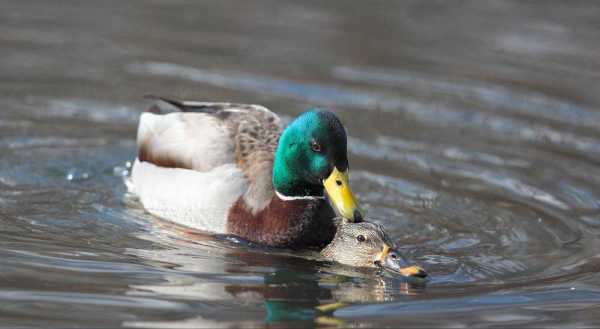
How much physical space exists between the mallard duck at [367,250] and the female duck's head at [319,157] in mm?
132

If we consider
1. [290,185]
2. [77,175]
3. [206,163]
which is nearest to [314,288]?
[290,185]

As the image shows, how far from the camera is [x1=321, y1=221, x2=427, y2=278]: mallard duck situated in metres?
8.70

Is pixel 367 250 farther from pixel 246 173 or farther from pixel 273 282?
pixel 246 173

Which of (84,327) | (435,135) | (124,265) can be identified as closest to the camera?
(84,327)

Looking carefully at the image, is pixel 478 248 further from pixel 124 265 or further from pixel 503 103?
pixel 503 103

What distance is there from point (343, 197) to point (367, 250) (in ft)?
1.36

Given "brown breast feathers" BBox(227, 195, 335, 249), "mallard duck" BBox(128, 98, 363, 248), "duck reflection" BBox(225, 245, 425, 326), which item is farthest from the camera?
"brown breast feathers" BBox(227, 195, 335, 249)

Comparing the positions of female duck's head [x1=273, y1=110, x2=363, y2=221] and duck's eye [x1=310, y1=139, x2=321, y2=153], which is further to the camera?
duck's eye [x1=310, y1=139, x2=321, y2=153]

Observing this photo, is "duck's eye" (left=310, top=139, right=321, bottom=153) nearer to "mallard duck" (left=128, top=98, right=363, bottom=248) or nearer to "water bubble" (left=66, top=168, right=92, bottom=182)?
"mallard duck" (left=128, top=98, right=363, bottom=248)

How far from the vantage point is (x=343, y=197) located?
8930mm

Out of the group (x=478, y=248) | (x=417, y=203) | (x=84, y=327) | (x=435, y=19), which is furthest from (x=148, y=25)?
(x=84, y=327)

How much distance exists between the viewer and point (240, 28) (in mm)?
15930

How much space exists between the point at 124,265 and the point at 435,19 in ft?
28.5

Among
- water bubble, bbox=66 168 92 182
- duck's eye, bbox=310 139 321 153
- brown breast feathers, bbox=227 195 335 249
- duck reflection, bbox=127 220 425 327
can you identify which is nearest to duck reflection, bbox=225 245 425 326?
duck reflection, bbox=127 220 425 327
